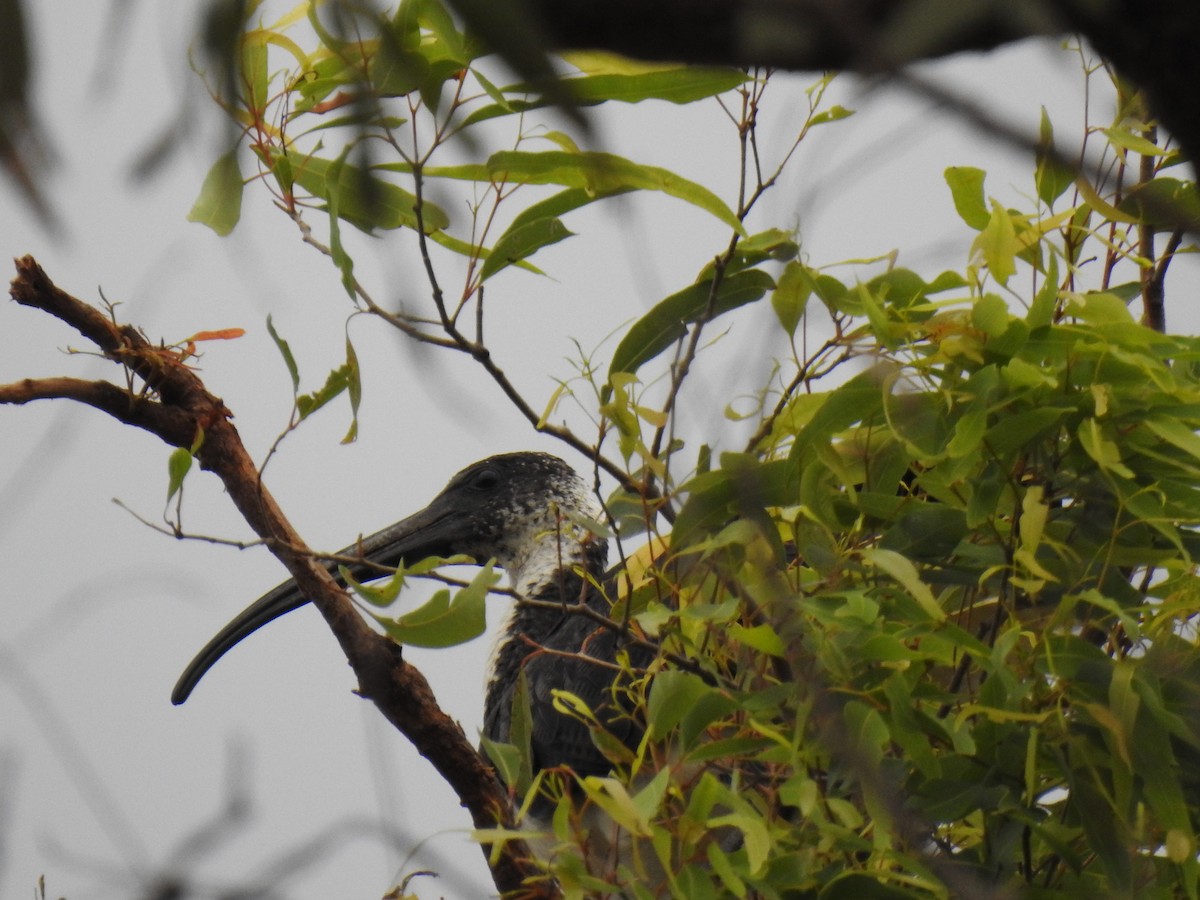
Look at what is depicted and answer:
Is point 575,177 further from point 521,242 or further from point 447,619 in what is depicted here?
point 447,619

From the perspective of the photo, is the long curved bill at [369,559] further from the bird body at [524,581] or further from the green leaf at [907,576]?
the green leaf at [907,576]

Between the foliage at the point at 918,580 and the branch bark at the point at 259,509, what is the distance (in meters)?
0.22

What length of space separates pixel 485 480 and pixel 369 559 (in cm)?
41

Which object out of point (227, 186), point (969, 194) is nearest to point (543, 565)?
point (969, 194)

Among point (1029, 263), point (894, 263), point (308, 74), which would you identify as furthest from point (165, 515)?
point (1029, 263)

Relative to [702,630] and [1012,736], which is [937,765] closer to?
[1012,736]

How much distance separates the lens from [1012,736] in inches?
43.8

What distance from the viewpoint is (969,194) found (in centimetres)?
129

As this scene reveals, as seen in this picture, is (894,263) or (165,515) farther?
(165,515)

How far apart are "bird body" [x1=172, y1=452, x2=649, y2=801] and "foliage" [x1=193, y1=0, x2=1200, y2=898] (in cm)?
81

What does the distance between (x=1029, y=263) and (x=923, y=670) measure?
368 mm

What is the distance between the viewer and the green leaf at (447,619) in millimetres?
1137

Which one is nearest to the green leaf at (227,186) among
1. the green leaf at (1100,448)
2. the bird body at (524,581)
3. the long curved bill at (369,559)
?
the green leaf at (1100,448)

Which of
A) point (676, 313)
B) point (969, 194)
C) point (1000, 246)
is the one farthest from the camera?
point (676, 313)
